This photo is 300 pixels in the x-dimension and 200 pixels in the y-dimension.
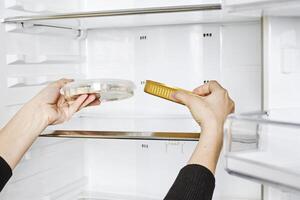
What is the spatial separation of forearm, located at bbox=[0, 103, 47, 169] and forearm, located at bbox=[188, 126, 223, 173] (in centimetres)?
40

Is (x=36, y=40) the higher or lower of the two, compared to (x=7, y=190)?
higher

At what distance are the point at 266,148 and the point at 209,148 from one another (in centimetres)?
12

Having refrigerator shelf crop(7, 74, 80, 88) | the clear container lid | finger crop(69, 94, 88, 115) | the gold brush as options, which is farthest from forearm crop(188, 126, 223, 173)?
refrigerator shelf crop(7, 74, 80, 88)

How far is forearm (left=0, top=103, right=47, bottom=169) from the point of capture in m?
0.99

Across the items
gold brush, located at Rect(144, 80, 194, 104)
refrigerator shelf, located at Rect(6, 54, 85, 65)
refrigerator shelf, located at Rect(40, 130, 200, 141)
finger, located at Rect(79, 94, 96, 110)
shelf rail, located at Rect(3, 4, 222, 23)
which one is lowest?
refrigerator shelf, located at Rect(40, 130, 200, 141)

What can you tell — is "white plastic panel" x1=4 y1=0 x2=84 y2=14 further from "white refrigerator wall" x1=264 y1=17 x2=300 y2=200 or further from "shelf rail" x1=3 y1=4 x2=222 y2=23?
"white refrigerator wall" x1=264 y1=17 x2=300 y2=200

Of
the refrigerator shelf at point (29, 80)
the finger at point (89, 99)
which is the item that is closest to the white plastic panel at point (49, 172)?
the refrigerator shelf at point (29, 80)

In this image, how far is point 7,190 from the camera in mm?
1157

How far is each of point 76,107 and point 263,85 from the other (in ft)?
1.53

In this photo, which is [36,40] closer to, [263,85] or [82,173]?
[82,173]

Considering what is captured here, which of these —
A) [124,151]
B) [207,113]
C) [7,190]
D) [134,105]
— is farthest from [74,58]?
[207,113]

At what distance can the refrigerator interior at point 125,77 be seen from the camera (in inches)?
48.3

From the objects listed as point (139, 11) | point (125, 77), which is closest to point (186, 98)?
point (139, 11)

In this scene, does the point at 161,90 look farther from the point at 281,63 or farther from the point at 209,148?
the point at 281,63
